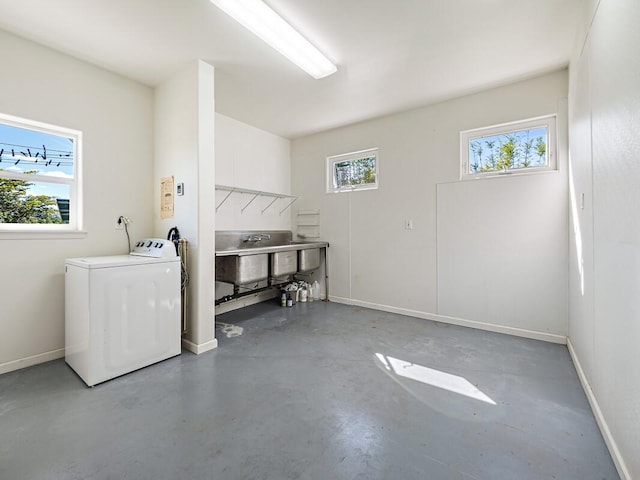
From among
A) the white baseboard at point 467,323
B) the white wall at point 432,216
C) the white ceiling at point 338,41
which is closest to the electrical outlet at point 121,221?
the white ceiling at point 338,41

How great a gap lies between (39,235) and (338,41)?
118 inches

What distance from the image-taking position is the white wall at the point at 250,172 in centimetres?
392

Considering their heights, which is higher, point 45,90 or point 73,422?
point 45,90

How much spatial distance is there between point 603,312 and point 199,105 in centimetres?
334

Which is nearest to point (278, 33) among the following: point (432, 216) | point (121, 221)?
point (121, 221)

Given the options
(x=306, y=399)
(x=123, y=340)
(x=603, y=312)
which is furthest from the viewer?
(x=123, y=340)

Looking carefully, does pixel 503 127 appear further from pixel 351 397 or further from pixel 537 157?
pixel 351 397

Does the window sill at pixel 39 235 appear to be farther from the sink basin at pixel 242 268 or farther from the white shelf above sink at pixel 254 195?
the white shelf above sink at pixel 254 195

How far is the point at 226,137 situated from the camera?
396cm

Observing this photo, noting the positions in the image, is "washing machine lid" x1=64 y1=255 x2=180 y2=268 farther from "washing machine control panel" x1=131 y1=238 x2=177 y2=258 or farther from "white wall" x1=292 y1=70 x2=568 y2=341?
"white wall" x1=292 y1=70 x2=568 y2=341

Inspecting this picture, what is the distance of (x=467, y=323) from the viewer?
132 inches

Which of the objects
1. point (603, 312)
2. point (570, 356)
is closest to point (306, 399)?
point (603, 312)

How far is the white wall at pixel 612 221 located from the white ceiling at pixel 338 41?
0.51 meters

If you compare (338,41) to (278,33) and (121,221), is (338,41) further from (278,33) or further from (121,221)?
(121,221)
